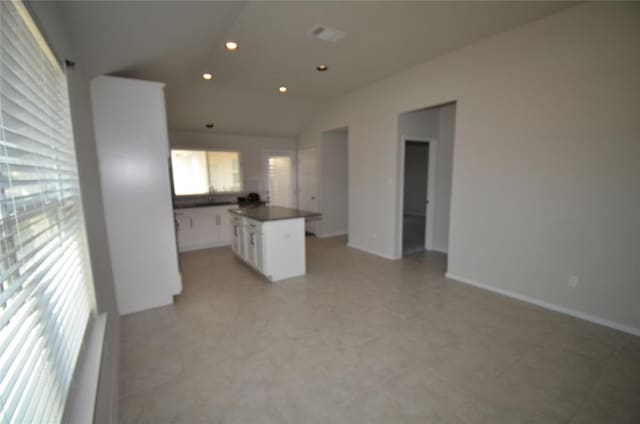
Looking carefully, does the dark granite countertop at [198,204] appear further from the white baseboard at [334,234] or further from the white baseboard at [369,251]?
the white baseboard at [369,251]

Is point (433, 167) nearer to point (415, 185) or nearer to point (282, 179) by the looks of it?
point (282, 179)

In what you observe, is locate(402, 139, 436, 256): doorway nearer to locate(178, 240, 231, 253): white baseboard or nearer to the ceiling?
the ceiling

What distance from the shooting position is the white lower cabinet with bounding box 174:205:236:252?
5.29m

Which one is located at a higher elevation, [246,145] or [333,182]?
[246,145]

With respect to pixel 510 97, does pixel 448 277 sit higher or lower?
lower

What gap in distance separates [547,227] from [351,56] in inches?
119

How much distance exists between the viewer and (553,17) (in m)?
2.62

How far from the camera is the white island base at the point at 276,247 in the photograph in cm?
365

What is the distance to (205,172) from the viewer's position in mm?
5797

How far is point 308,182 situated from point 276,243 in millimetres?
3061

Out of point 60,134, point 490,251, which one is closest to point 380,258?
point 490,251

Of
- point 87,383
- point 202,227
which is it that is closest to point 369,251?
point 202,227

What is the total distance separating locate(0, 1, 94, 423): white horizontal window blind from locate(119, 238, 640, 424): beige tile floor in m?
0.82

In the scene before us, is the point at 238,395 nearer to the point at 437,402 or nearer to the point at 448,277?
the point at 437,402
